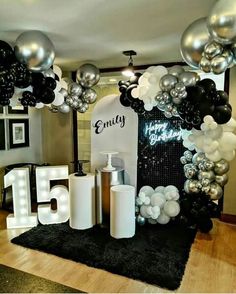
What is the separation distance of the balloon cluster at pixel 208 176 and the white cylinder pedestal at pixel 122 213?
845 mm

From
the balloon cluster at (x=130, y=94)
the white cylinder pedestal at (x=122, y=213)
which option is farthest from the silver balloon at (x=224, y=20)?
the white cylinder pedestal at (x=122, y=213)

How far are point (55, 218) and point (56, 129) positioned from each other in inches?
72.0

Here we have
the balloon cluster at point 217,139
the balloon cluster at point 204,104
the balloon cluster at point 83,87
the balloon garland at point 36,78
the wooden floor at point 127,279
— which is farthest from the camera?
the balloon cluster at point 83,87

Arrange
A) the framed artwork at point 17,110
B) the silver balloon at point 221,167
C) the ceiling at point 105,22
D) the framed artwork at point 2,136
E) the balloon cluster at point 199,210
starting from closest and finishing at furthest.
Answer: the ceiling at point 105,22
the silver balloon at point 221,167
the balloon cluster at point 199,210
the framed artwork at point 2,136
the framed artwork at point 17,110

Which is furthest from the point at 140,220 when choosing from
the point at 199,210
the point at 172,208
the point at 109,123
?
the point at 109,123

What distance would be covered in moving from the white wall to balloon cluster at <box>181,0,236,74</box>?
131 inches

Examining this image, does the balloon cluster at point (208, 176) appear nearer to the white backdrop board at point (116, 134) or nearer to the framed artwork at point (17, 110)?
the white backdrop board at point (116, 134)

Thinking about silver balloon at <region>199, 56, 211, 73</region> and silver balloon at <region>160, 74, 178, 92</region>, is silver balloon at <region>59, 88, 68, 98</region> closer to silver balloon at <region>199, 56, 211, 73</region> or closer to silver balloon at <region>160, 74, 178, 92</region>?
silver balloon at <region>160, 74, 178, 92</region>

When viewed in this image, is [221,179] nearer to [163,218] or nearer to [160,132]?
[163,218]

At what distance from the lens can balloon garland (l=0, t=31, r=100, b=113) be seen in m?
2.40

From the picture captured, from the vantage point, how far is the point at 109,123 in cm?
390

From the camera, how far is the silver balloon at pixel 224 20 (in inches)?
60.8

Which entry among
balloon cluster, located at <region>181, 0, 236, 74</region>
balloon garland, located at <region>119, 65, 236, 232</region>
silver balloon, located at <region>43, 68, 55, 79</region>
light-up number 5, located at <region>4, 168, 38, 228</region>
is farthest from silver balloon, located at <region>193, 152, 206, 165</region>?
light-up number 5, located at <region>4, 168, 38, 228</region>

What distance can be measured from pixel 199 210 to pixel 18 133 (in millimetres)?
3279
